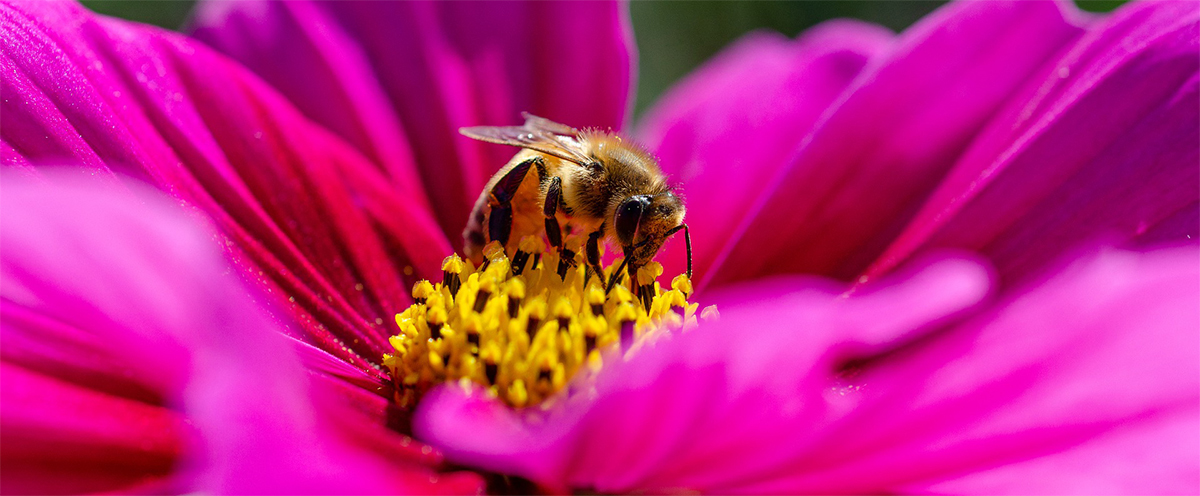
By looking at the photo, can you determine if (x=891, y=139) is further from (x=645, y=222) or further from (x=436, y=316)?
(x=436, y=316)

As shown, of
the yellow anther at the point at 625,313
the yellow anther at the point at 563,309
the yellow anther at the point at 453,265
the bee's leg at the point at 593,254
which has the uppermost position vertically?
the yellow anther at the point at 453,265

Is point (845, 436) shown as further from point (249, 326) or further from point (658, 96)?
point (658, 96)

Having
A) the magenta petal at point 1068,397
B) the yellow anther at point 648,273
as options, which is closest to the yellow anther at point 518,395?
the yellow anther at point 648,273

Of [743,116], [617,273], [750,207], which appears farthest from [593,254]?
[743,116]

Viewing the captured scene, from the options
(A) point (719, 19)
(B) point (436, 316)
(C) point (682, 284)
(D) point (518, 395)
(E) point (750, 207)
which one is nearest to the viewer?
(D) point (518, 395)

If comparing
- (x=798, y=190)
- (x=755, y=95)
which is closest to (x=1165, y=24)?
(x=798, y=190)

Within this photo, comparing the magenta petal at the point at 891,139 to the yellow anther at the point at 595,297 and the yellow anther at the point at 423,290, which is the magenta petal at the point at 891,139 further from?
the yellow anther at the point at 423,290

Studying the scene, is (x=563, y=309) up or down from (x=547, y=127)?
down
